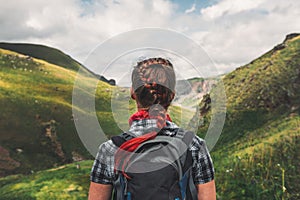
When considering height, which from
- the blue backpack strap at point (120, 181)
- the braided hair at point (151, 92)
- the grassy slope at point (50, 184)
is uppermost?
the braided hair at point (151, 92)

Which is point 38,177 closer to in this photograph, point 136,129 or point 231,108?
point 231,108

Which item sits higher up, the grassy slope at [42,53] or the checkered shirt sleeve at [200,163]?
the grassy slope at [42,53]

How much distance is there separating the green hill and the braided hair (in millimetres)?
2656

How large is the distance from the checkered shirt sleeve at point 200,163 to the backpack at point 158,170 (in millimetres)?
41

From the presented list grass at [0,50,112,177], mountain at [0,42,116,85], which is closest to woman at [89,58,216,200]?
grass at [0,50,112,177]

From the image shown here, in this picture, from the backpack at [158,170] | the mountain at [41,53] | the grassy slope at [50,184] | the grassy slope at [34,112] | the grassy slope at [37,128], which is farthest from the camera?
the mountain at [41,53]

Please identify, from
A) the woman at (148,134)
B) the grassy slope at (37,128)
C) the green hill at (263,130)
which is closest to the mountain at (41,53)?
the grassy slope at (37,128)

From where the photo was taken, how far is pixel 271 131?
6867mm

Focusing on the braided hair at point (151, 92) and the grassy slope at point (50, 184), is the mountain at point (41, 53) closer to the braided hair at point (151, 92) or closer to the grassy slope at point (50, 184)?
the grassy slope at point (50, 184)

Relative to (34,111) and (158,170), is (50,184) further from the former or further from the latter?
(158,170)

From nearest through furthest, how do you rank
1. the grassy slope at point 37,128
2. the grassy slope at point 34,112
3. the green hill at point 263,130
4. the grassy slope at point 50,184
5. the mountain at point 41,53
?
1. the green hill at point 263,130
2. the grassy slope at point 50,184
3. the grassy slope at point 37,128
4. the grassy slope at point 34,112
5. the mountain at point 41,53

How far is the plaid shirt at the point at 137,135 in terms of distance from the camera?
2.30 m

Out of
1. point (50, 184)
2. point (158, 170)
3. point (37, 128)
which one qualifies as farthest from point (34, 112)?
point (158, 170)

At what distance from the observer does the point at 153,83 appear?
7.50ft
